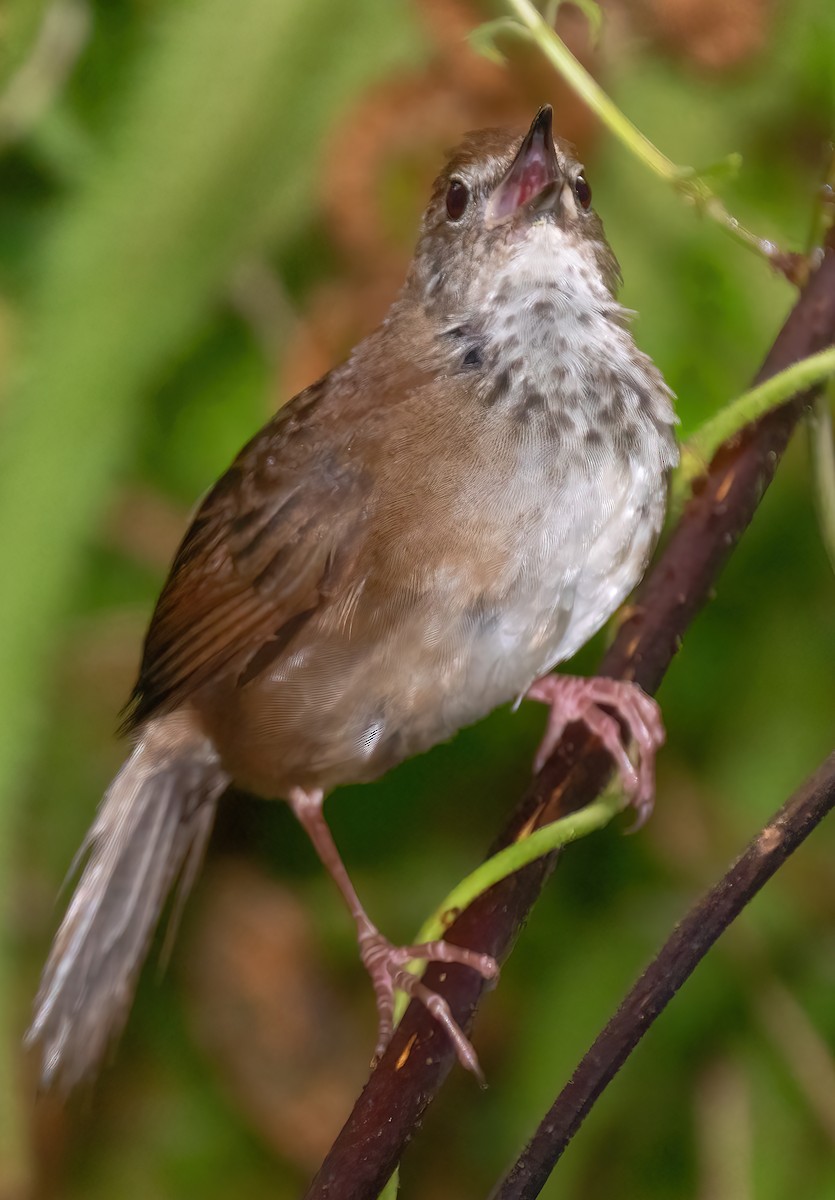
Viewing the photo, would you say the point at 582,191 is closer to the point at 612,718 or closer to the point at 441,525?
the point at 441,525

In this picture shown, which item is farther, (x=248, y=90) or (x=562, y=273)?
(x=248, y=90)

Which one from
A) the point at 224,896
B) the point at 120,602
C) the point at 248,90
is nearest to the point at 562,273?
the point at 248,90

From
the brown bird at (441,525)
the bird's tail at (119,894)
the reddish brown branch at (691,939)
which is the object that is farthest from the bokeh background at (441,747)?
the reddish brown branch at (691,939)

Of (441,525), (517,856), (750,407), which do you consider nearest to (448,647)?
(441,525)

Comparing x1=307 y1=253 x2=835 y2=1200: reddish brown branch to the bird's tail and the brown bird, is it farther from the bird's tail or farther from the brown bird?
the bird's tail

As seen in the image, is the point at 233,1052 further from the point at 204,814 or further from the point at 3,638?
the point at 3,638

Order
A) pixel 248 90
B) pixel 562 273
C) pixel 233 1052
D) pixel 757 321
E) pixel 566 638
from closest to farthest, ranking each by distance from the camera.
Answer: pixel 562 273 < pixel 566 638 < pixel 248 90 < pixel 757 321 < pixel 233 1052
